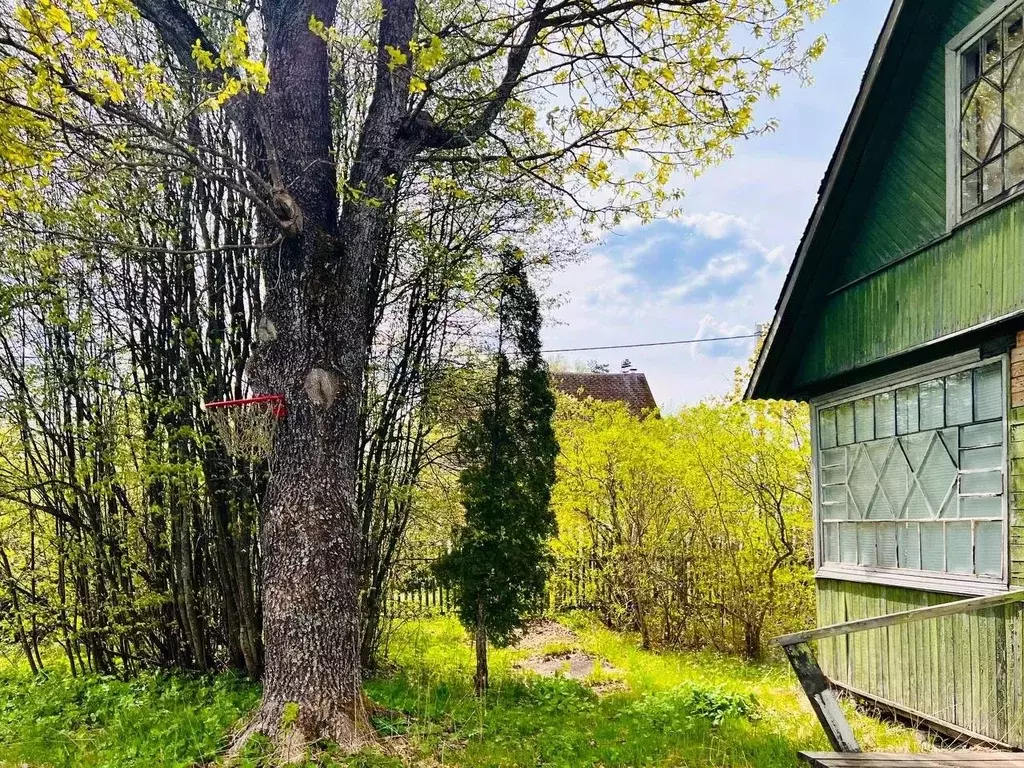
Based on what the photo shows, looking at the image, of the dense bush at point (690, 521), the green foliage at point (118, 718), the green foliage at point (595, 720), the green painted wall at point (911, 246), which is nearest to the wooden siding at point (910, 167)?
the green painted wall at point (911, 246)

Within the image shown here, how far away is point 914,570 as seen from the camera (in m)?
4.88

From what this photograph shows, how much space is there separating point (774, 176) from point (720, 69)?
1788 mm

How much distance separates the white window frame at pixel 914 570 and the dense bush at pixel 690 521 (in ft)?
7.07

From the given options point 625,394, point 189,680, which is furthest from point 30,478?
point 625,394

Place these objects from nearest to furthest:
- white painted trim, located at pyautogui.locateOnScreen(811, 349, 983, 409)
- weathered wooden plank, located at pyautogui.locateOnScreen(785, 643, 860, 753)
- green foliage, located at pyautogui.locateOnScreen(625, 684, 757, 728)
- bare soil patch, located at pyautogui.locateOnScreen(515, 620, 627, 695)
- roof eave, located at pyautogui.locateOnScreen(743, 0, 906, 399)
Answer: weathered wooden plank, located at pyautogui.locateOnScreen(785, 643, 860, 753) → white painted trim, located at pyautogui.locateOnScreen(811, 349, 983, 409) → roof eave, located at pyautogui.locateOnScreen(743, 0, 906, 399) → green foliage, located at pyautogui.locateOnScreen(625, 684, 757, 728) → bare soil patch, located at pyautogui.locateOnScreen(515, 620, 627, 695)

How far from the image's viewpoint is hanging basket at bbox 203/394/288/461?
171 inches

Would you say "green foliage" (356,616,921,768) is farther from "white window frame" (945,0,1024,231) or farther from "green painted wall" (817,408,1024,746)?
"white window frame" (945,0,1024,231)

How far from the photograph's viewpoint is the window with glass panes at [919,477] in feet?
13.9

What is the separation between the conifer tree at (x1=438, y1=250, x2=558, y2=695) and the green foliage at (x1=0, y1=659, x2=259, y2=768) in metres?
1.96

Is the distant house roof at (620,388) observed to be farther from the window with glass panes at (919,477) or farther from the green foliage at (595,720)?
the window with glass panes at (919,477)

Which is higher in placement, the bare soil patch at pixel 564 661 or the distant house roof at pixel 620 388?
the distant house roof at pixel 620 388

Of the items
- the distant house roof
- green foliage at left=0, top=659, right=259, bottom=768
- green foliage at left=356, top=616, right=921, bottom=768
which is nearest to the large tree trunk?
green foliage at left=0, top=659, right=259, bottom=768

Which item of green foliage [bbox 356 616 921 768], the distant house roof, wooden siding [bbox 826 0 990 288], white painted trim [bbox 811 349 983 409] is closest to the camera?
green foliage [bbox 356 616 921 768]

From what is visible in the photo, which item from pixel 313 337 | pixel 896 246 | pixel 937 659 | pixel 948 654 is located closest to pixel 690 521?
pixel 937 659
